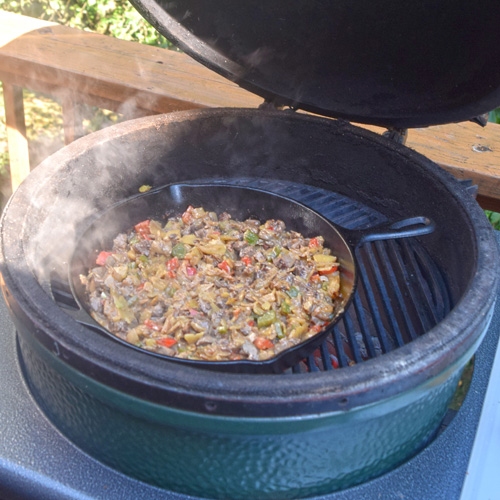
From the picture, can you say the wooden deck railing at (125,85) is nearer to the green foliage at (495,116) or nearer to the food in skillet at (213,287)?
the food in skillet at (213,287)

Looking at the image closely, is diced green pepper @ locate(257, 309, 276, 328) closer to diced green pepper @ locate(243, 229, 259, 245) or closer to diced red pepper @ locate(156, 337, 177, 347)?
diced red pepper @ locate(156, 337, 177, 347)

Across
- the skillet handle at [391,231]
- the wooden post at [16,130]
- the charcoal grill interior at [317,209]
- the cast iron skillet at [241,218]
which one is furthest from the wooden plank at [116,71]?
the skillet handle at [391,231]

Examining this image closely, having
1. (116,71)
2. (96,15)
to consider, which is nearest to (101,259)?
(116,71)

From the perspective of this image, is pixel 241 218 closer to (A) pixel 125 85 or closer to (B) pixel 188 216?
(B) pixel 188 216

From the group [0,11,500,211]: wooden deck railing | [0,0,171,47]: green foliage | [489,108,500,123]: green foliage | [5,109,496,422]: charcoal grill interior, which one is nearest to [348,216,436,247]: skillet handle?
[5,109,496,422]: charcoal grill interior

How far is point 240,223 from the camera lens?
2.03 m

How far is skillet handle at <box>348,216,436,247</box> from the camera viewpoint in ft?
5.30

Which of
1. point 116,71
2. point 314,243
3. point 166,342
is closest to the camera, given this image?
point 166,342

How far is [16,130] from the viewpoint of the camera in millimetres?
3162

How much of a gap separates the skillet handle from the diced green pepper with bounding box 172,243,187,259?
559mm

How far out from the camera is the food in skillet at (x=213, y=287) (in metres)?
1.51

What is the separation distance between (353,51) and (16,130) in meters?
2.11

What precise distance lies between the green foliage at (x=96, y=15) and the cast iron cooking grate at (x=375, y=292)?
4.13 m

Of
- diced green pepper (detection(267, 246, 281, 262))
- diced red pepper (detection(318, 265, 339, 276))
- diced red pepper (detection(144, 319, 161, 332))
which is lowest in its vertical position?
diced red pepper (detection(144, 319, 161, 332))
